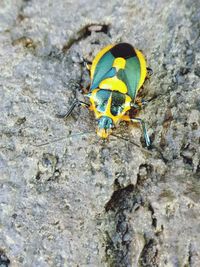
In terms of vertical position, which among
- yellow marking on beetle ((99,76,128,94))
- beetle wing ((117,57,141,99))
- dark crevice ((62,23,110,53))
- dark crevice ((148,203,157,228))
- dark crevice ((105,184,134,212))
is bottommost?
dark crevice ((148,203,157,228))

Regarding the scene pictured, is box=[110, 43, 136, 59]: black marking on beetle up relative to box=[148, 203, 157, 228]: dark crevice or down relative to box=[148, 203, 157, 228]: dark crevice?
up

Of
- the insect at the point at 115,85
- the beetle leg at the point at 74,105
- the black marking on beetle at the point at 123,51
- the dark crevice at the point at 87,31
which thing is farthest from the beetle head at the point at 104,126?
the dark crevice at the point at 87,31

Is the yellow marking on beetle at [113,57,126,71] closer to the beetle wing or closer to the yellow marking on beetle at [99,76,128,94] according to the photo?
the beetle wing

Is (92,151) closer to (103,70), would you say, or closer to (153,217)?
(153,217)

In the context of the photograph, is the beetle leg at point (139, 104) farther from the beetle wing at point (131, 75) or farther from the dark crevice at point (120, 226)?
the dark crevice at point (120, 226)

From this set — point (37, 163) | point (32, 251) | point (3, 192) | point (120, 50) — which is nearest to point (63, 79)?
point (120, 50)

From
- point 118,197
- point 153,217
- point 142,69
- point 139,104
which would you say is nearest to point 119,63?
point 142,69

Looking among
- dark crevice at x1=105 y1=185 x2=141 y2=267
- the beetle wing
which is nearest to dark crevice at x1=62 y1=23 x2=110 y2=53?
the beetle wing
